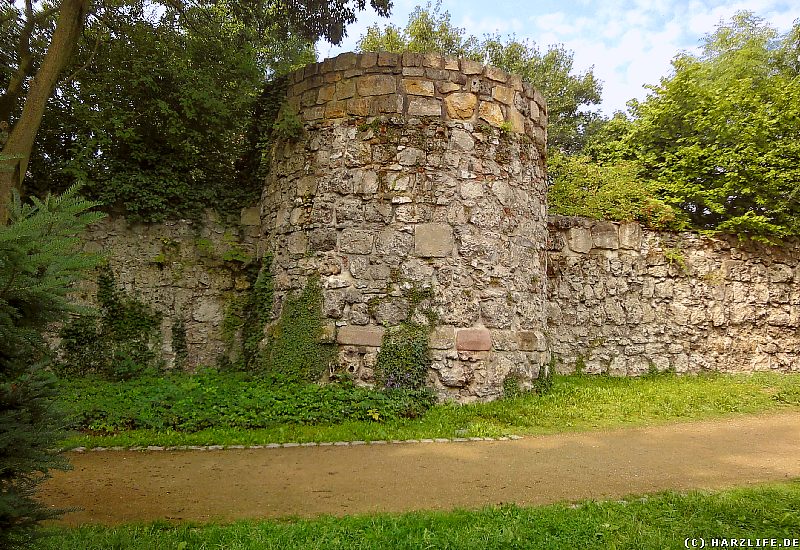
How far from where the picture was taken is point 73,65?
29.3ft

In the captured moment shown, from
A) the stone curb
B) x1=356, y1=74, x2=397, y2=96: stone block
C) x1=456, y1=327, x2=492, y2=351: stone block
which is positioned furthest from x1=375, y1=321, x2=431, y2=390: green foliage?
x1=356, y1=74, x2=397, y2=96: stone block

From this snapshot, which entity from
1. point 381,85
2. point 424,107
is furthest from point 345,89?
point 424,107

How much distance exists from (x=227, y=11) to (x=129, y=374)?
22.3 feet

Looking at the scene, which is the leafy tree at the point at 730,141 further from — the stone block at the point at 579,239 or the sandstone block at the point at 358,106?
the sandstone block at the point at 358,106

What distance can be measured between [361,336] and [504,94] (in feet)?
14.6

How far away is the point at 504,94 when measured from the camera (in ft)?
27.8

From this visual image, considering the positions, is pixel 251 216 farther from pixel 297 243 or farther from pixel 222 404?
pixel 222 404

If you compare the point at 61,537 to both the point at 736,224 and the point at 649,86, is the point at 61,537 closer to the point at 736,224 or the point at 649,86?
the point at 736,224

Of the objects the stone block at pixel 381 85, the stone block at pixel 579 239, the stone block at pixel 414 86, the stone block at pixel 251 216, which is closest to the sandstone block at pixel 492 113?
the stone block at pixel 414 86

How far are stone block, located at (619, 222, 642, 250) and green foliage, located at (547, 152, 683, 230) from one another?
143mm

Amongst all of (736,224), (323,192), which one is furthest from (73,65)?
(736,224)

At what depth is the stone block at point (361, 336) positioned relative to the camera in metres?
7.54

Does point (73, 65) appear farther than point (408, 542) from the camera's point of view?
Yes

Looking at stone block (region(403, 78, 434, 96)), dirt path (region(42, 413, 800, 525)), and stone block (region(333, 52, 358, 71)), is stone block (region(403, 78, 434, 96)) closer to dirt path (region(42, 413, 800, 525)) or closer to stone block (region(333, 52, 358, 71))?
stone block (region(333, 52, 358, 71))
